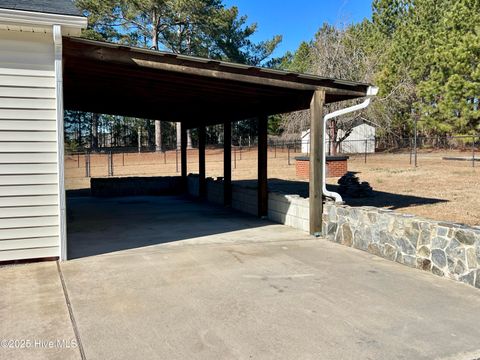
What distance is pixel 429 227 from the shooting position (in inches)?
200

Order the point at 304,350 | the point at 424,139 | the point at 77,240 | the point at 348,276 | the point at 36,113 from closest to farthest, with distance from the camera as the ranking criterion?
1. the point at 304,350
2. the point at 348,276
3. the point at 36,113
4. the point at 77,240
5. the point at 424,139

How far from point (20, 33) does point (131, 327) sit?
388 cm

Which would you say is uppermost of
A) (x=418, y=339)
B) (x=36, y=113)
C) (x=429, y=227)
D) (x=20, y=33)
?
(x=20, y=33)

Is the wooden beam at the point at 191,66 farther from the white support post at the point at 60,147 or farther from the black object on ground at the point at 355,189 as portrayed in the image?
the black object on ground at the point at 355,189

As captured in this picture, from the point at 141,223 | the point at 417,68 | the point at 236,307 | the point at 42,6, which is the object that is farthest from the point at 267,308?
the point at 417,68

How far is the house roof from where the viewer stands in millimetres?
4906

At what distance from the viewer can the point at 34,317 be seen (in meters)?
3.71

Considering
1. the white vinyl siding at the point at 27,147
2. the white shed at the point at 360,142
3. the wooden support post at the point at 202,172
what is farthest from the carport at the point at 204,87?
the white shed at the point at 360,142

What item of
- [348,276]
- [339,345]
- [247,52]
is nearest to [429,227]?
[348,276]

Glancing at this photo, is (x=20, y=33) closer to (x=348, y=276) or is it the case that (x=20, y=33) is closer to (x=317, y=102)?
(x=317, y=102)

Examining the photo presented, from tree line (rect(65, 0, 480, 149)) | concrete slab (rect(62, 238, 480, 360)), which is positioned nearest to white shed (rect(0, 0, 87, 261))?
concrete slab (rect(62, 238, 480, 360))

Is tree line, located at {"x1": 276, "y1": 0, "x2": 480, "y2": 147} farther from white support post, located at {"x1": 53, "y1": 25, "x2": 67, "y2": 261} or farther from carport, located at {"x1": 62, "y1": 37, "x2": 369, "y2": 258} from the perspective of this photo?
white support post, located at {"x1": 53, "y1": 25, "x2": 67, "y2": 261}

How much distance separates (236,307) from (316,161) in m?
3.85

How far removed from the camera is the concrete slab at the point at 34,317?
3125mm
